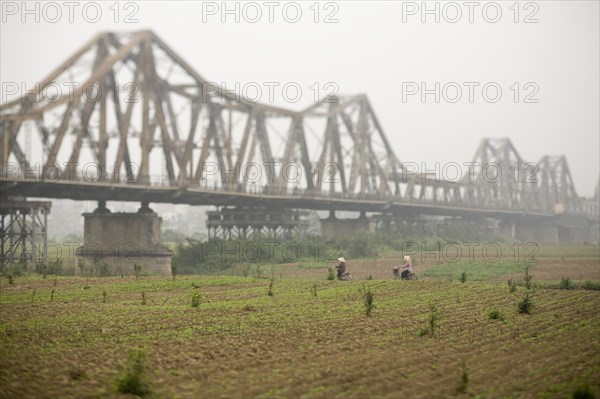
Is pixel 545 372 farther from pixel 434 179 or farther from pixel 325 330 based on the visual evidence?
pixel 434 179

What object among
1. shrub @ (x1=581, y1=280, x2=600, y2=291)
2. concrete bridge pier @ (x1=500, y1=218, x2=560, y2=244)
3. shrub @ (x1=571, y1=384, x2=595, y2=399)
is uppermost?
concrete bridge pier @ (x1=500, y1=218, x2=560, y2=244)

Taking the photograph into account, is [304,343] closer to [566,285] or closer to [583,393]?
[583,393]

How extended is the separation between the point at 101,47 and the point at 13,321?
3790 cm

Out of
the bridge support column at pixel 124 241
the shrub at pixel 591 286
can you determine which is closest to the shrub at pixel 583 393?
the shrub at pixel 591 286

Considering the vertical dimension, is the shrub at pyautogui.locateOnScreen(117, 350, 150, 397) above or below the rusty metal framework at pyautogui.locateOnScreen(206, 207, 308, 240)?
below

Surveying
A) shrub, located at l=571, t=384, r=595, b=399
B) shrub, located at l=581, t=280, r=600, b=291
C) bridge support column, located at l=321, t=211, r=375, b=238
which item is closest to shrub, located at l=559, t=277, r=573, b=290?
shrub, located at l=581, t=280, r=600, b=291

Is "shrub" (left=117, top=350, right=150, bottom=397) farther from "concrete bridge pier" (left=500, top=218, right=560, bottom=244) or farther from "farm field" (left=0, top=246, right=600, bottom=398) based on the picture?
"concrete bridge pier" (left=500, top=218, right=560, bottom=244)

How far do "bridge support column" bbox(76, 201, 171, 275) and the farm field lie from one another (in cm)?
2071

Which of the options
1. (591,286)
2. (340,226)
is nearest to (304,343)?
(591,286)

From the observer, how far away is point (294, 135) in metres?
87.4

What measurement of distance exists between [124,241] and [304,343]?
36257mm

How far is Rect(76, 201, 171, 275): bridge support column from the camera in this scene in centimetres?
5022

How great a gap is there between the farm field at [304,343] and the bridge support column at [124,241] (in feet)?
67.9

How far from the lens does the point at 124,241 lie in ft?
168
